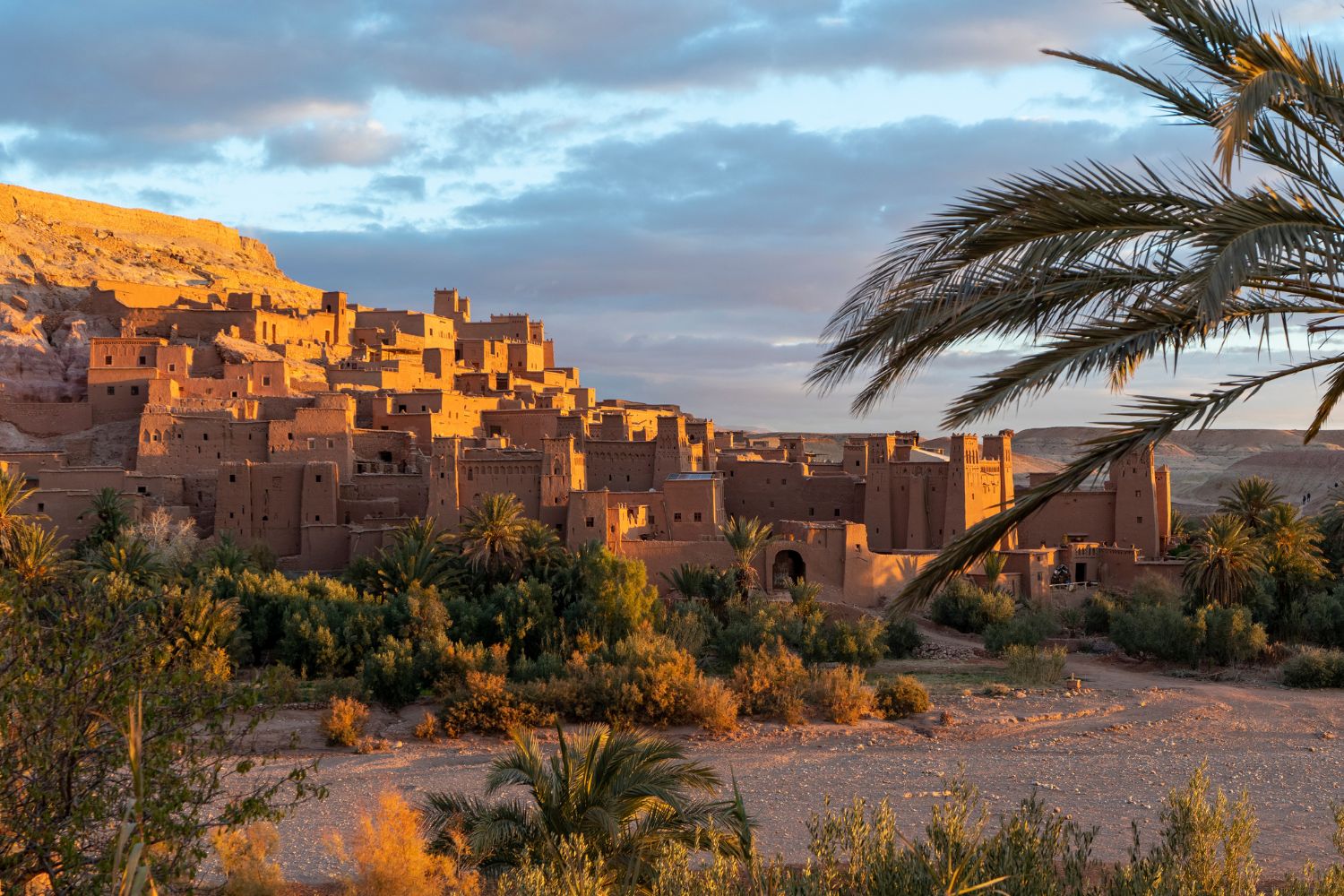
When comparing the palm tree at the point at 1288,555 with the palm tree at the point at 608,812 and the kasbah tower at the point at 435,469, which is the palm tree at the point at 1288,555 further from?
the palm tree at the point at 608,812

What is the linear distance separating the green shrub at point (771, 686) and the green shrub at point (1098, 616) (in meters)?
9.62

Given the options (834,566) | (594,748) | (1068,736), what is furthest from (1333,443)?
(594,748)

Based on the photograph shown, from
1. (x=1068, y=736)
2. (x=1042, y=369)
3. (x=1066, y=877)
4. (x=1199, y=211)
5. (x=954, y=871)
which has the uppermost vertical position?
(x=1199, y=211)

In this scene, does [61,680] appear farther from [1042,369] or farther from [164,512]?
[164,512]

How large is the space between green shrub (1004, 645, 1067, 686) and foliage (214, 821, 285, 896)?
49.7 feet

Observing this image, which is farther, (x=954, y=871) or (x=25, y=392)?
(x=25, y=392)

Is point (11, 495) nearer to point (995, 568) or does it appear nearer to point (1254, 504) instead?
point (995, 568)

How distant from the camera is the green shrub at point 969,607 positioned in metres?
26.6

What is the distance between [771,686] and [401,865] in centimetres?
1089

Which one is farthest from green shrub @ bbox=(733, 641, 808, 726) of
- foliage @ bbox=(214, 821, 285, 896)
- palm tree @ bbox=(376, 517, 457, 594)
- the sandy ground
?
foliage @ bbox=(214, 821, 285, 896)

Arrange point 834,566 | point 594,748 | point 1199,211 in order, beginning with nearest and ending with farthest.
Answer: point 1199,211 → point 594,748 → point 834,566

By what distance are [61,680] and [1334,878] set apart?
254 inches

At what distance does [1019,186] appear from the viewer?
512 centimetres

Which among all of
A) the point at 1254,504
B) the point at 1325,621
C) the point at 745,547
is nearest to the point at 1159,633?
the point at 1325,621
